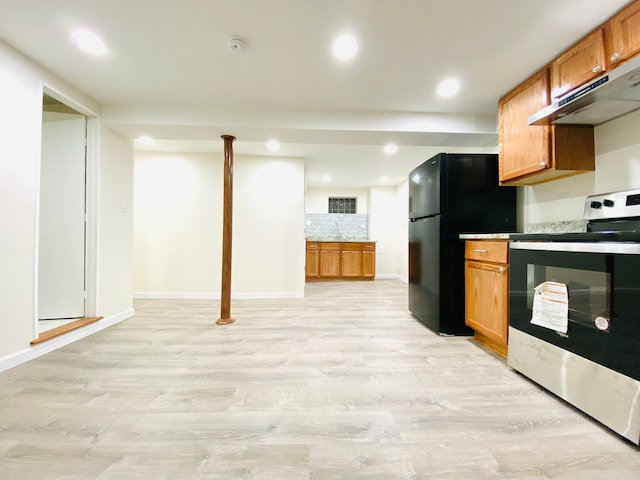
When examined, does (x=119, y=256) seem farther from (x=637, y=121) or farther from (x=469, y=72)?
(x=637, y=121)

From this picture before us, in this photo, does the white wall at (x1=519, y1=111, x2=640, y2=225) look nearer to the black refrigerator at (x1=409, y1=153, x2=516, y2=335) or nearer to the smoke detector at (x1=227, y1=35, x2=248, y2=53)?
the black refrigerator at (x1=409, y1=153, x2=516, y2=335)

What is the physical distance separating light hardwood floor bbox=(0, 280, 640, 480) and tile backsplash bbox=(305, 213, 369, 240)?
4141mm

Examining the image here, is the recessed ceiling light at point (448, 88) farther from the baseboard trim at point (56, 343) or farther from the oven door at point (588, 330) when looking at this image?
the baseboard trim at point (56, 343)

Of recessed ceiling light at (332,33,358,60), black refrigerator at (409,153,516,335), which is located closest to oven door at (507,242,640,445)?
black refrigerator at (409,153,516,335)

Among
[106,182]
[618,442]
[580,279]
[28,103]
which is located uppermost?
[28,103]

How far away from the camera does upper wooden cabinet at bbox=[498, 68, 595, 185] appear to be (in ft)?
5.54

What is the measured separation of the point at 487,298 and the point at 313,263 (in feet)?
12.6

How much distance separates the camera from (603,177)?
5.36 feet

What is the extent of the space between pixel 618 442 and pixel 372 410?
1069 mm

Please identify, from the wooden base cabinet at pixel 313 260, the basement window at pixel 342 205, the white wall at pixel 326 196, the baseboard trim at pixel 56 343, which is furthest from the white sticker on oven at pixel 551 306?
the basement window at pixel 342 205

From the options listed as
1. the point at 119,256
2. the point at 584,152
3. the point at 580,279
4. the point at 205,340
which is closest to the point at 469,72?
the point at 584,152

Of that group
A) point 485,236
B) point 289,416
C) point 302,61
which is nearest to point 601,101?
point 485,236

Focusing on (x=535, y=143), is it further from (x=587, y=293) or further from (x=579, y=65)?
(x=587, y=293)

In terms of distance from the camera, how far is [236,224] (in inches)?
151
